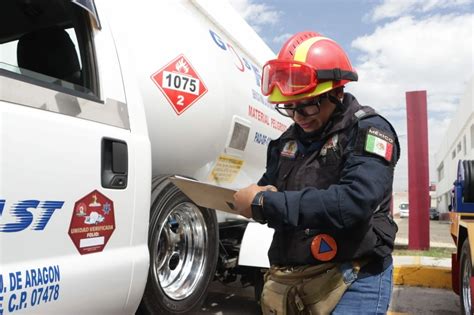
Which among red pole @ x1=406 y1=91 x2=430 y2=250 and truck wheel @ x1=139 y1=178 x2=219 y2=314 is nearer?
truck wheel @ x1=139 y1=178 x2=219 y2=314

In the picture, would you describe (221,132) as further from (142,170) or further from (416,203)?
(416,203)

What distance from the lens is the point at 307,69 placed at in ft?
5.37

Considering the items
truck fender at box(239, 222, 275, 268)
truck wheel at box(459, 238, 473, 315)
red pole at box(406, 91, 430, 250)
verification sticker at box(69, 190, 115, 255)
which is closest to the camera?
verification sticker at box(69, 190, 115, 255)

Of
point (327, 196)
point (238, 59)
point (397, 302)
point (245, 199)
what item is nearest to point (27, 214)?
point (245, 199)

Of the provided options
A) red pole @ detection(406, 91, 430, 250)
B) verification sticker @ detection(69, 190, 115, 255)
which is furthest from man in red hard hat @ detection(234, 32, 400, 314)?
red pole @ detection(406, 91, 430, 250)

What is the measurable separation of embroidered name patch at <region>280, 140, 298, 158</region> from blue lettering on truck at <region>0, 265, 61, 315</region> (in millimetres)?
968

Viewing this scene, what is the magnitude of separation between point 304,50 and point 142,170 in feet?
3.50

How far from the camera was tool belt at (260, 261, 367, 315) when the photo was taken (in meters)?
1.65

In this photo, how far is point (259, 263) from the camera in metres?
3.65

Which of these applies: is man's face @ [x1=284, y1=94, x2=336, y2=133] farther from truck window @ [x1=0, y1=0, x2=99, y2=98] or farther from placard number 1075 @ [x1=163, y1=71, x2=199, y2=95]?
placard number 1075 @ [x1=163, y1=71, x2=199, y2=95]

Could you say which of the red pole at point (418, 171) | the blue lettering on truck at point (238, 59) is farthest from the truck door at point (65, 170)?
the red pole at point (418, 171)

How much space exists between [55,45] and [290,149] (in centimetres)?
124

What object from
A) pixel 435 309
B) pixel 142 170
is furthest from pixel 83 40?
pixel 435 309

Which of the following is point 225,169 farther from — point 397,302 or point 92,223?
point 397,302
